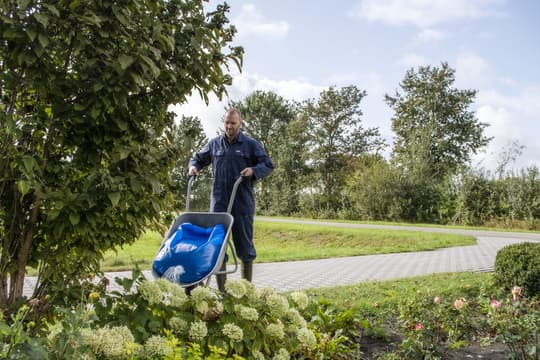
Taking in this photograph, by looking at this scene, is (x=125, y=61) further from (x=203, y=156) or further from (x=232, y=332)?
(x=203, y=156)

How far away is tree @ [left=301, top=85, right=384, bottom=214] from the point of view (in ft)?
116

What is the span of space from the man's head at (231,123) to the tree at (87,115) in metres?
2.04

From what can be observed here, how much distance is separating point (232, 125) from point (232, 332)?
292 centimetres

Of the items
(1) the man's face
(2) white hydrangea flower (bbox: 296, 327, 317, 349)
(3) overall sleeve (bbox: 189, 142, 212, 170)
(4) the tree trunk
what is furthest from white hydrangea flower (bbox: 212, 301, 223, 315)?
(3) overall sleeve (bbox: 189, 142, 212, 170)

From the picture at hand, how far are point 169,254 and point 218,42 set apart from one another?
1785mm

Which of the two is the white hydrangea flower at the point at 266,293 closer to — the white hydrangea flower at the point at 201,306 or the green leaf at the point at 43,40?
the white hydrangea flower at the point at 201,306

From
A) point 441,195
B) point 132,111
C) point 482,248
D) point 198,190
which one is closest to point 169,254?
point 132,111

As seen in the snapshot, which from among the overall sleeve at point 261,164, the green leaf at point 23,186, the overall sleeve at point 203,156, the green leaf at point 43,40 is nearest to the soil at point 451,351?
the overall sleeve at point 261,164

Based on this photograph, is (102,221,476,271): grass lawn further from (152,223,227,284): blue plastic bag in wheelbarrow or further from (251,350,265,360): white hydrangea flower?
(251,350,265,360): white hydrangea flower

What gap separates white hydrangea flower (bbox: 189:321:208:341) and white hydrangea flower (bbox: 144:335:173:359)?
0.30 meters

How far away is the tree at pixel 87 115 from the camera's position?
2455 millimetres

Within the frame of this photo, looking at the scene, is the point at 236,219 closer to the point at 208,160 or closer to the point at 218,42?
the point at 208,160

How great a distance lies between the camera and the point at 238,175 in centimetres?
520

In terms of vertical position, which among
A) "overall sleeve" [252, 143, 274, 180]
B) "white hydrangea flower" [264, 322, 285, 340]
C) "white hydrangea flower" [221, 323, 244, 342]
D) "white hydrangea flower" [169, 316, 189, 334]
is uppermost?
"overall sleeve" [252, 143, 274, 180]
